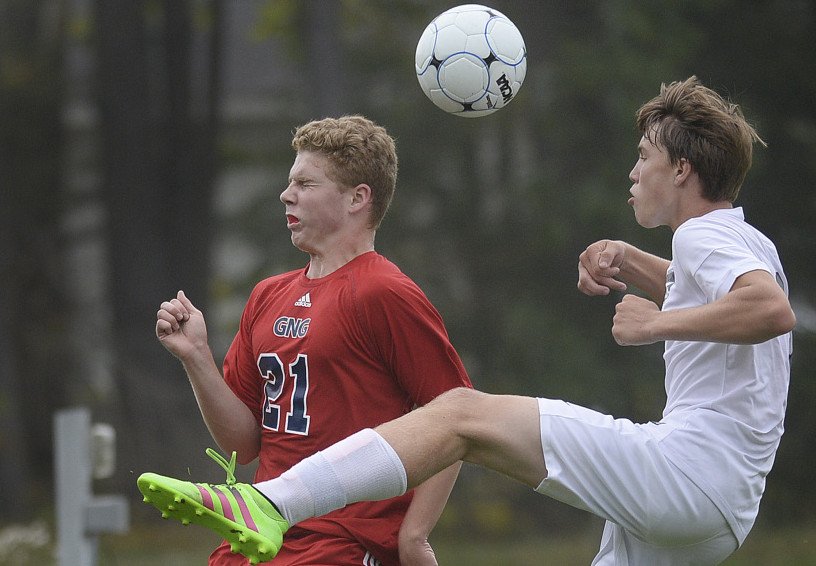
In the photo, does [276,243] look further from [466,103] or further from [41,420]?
[466,103]

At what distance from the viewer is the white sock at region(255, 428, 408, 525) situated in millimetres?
2781

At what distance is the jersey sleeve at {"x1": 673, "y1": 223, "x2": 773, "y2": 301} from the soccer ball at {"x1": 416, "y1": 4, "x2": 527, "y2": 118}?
111 cm

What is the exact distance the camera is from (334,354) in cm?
316

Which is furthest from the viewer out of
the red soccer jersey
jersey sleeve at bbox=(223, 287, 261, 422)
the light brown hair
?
jersey sleeve at bbox=(223, 287, 261, 422)

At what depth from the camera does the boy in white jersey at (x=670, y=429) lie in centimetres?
280

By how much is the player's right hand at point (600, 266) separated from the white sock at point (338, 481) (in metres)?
0.98

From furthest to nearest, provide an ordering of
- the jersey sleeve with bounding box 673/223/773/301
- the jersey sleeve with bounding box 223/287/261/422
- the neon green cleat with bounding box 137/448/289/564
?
the jersey sleeve with bounding box 223/287/261/422, the jersey sleeve with bounding box 673/223/773/301, the neon green cleat with bounding box 137/448/289/564

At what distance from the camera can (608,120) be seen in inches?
427

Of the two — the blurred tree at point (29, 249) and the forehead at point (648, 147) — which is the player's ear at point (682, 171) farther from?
the blurred tree at point (29, 249)

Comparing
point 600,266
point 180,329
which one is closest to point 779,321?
point 600,266

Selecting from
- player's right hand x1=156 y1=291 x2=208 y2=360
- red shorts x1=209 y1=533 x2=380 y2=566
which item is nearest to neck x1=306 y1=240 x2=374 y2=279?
player's right hand x1=156 y1=291 x2=208 y2=360

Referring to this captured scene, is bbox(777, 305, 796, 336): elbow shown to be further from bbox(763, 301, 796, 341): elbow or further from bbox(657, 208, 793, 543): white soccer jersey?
bbox(657, 208, 793, 543): white soccer jersey

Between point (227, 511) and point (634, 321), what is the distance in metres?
1.18

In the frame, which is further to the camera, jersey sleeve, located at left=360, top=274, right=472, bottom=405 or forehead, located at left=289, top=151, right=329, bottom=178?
forehead, located at left=289, top=151, right=329, bottom=178
